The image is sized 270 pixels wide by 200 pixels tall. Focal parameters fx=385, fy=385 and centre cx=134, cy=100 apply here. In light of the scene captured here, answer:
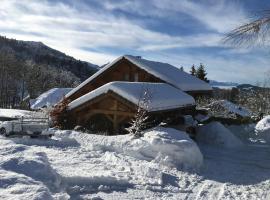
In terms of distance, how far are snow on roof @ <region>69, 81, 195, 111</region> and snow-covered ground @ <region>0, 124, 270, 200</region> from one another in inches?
104

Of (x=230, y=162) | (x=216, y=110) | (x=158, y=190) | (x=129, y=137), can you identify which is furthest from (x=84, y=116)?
(x=216, y=110)

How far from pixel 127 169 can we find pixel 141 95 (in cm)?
722

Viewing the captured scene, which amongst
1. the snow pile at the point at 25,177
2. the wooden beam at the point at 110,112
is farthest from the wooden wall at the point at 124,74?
the snow pile at the point at 25,177

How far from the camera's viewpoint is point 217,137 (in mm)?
22844

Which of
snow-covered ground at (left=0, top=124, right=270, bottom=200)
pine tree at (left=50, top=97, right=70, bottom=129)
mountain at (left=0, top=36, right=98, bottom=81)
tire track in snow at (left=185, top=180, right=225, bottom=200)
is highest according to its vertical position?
mountain at (left=0, top=36, right=98, bottom=81)

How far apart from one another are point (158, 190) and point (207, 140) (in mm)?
12005

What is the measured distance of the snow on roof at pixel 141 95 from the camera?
20.2 metres

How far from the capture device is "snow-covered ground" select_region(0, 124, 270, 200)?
9.84 m

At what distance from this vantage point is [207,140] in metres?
23.3

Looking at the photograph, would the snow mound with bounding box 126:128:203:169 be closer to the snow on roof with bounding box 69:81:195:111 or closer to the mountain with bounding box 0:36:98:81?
the snow on roof with bounding box 69:81:195:111

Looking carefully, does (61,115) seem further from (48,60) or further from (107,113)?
(48,60)

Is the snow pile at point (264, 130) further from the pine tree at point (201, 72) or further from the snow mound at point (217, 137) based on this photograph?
the pine tree at point (201, 72)

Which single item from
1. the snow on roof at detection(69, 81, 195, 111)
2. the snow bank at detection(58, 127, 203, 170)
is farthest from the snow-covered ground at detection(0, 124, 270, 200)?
the snow on roof at detection(69, 81, 195, 111)

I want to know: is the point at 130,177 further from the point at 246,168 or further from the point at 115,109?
the point at 115,109
